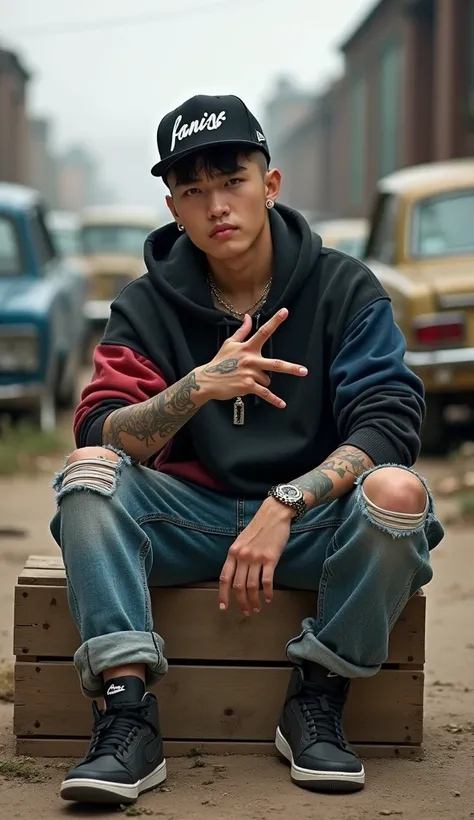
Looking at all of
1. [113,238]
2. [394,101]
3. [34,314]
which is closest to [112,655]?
[34,314]

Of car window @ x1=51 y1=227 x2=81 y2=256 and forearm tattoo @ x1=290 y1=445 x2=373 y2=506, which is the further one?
car window @ x1=51 y1=227 x2=81 y2=256

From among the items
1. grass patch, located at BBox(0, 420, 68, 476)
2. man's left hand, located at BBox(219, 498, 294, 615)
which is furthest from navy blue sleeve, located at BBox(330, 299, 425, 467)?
grass patch, located at BBox(0, 420, 68, 476)

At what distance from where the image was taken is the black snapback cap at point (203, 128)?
11.5ft

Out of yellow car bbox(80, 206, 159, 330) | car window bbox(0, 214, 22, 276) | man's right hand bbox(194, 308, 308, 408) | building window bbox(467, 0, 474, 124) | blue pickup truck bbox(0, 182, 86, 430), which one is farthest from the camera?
building window bbox(467, 0, 474, 124)

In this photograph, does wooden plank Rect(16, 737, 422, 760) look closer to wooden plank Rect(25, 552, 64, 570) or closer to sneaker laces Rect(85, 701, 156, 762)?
sneaker laces Rect(85, 701, 156, 762)

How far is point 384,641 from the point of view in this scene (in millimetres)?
3322

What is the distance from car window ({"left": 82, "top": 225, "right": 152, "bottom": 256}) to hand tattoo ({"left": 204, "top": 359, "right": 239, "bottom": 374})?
16.7 meters

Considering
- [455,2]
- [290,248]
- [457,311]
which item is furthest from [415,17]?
[290,248]

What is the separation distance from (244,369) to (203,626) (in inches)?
26.7

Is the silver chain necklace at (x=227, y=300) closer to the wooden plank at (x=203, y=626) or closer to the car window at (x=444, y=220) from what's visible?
the wooden plank at (x=203, y=626)

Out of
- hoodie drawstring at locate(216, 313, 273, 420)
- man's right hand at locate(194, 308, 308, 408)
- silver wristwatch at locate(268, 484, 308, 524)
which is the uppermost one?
hoodie drawstring at locate(216, 313, 273, 420)

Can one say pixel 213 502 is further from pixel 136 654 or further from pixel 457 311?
pixel 457 311

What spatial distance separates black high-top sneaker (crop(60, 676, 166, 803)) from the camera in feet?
10.1

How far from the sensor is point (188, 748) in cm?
355
